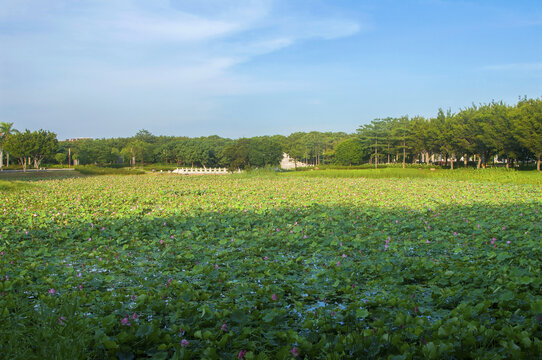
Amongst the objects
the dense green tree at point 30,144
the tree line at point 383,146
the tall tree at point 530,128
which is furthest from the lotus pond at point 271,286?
the dense green tree at point 30,144

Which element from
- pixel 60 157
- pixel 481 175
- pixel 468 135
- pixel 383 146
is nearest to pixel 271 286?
pixel 481 175

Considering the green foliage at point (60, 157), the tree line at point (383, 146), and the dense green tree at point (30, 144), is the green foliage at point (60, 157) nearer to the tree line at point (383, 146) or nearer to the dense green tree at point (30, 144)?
the tree line at point (383, 146)

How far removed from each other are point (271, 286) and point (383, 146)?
56178 millimetres

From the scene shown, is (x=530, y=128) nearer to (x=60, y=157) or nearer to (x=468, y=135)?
(x=468, y=135)

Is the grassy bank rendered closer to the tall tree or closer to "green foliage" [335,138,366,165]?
the tall tree

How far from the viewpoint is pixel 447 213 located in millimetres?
8898

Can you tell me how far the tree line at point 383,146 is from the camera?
1237 inches

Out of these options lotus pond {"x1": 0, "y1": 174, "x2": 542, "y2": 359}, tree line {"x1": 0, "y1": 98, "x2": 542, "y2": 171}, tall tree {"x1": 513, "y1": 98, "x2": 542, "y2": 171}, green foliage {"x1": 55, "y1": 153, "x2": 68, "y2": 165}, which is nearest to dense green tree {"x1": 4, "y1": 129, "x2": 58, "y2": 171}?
tree line {"x1": 0, "y1": 98, "x2": 542, "y2": 171}

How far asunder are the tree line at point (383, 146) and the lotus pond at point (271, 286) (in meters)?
26.5

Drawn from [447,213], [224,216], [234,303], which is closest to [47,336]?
[234,303]

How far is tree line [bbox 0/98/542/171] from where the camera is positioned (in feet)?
103

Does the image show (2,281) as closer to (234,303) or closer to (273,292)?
(234,303)

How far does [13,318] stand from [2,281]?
3.88 ft

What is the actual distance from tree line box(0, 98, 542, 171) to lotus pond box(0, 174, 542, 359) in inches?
1045
